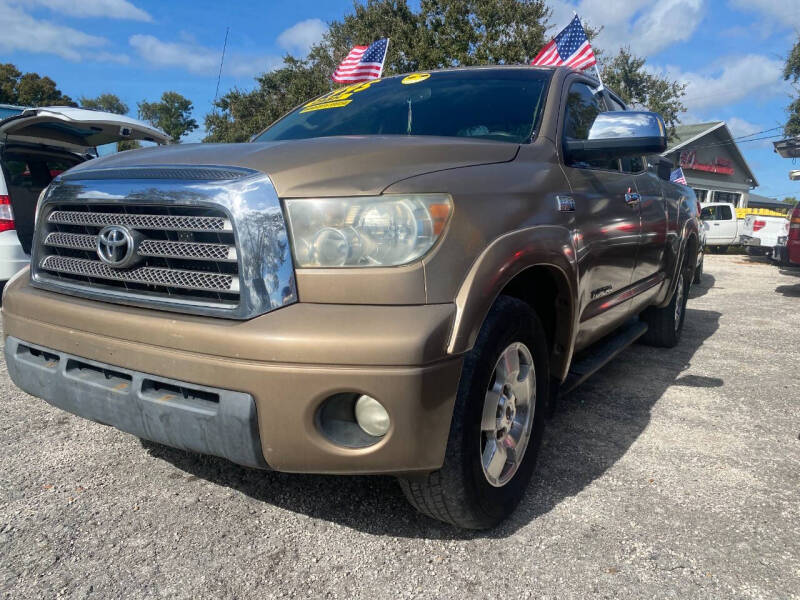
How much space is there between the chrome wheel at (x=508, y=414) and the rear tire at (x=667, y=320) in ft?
10.00

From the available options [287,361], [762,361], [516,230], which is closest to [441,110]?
[516,230]

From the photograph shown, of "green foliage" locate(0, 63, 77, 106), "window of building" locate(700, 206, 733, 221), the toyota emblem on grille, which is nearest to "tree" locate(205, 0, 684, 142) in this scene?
"window of building" locate(700, 206, 733, 221)

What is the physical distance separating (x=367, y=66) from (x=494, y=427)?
9.31 m

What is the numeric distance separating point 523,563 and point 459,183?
4.21 ft

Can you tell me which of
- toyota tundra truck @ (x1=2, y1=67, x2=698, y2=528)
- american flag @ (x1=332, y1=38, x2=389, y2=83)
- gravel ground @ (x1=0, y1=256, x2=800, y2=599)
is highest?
american flag @ (x1=332, y1=38, x2=389, y2=83)

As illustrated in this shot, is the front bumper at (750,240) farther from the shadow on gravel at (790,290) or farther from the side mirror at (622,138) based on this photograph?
the side mirror at (622,138)

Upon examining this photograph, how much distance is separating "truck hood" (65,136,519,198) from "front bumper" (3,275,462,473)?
0.37 meters

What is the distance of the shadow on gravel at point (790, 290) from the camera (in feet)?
30.6

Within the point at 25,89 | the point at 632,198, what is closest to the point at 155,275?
the point at 632,198

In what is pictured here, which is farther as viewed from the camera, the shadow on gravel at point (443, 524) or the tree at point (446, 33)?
the tree at point (446, 33)

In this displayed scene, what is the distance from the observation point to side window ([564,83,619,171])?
2.81 metres

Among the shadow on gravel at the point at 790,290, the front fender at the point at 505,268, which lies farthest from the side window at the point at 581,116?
the shadow on gravel at the point at 790,290

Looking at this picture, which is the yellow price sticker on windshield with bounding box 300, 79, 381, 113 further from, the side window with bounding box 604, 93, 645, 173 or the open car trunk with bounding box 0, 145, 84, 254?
the open car trunk with bounding box 0, 145, 84, 254

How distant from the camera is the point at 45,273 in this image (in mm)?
2250
